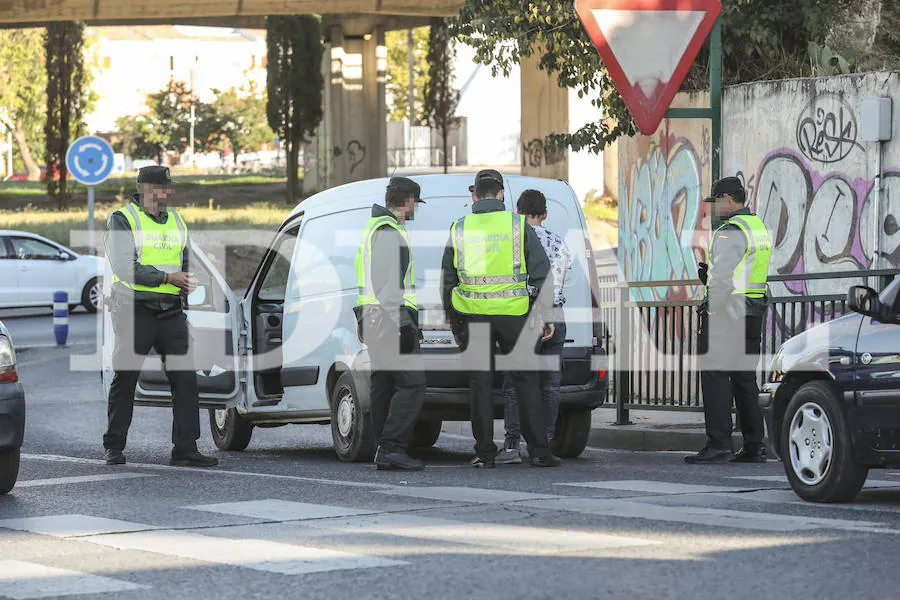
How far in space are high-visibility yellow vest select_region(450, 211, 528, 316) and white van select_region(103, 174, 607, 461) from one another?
1.26 ft

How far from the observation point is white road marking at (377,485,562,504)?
835 cm

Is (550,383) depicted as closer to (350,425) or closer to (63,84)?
(350,425)

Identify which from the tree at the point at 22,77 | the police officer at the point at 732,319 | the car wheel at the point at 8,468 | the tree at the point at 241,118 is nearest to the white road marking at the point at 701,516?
the car wheel at the point at 8,468

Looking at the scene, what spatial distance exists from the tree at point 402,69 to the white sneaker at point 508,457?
6451cm

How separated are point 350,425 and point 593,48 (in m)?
7.15

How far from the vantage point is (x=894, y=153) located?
44.3 feet

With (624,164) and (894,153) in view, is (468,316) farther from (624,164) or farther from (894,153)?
(624,164)

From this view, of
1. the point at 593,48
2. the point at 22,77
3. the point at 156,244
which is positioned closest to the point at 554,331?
the point at 156,244

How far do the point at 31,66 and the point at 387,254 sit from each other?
69362mm

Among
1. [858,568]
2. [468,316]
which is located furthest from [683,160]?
[858,568]

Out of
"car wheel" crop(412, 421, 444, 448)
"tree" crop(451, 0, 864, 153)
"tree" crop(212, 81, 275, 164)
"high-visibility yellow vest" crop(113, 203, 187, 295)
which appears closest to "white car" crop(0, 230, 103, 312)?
"tree" crop(451, 0, 864, 153)

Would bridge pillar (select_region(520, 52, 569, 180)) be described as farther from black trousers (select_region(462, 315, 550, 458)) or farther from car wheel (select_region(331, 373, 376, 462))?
black trousers (select_region(462, 315, 550, 458))

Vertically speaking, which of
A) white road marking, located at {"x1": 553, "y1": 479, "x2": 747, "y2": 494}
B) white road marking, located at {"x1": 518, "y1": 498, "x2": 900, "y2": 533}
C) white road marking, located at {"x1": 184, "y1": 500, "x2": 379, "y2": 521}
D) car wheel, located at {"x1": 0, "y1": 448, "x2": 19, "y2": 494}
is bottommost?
white road marking, located at {"x1": 553, "y1": 479, "x2": 747, "y2": 494}

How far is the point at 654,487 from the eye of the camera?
9.08 metres
